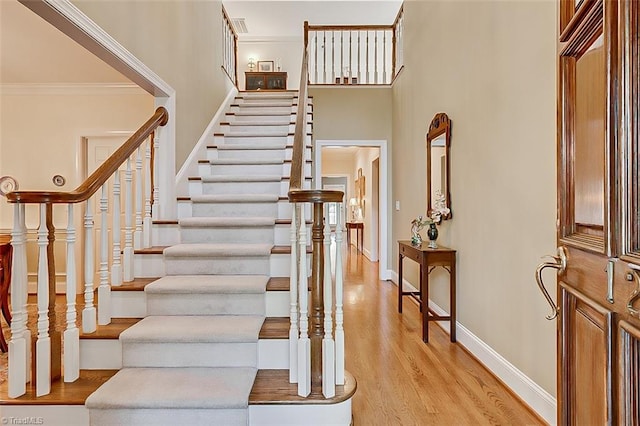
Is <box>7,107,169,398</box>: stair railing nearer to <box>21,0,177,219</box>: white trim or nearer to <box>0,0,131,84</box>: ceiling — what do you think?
<box>21,0,177,219</box>: white trim

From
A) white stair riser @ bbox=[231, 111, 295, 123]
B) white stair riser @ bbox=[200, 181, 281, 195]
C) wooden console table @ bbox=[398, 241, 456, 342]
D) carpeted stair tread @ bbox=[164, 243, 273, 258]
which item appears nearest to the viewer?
carpeted stair tread @ bbox=[164, 243, 273, 258]

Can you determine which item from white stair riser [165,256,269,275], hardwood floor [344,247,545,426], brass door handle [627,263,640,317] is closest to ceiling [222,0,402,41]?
hardwood floor [344,247,545,426]

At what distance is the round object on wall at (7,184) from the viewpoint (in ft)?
14.8

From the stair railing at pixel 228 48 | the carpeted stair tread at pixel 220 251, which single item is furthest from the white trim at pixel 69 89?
the carpeted stair tread at pixel 220 251

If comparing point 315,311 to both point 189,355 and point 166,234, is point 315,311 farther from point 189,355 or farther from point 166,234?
point 166,234

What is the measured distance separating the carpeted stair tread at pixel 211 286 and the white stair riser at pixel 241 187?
1.19 meters

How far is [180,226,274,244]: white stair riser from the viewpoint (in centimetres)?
280

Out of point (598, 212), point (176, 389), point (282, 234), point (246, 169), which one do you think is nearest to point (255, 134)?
point (246, 169)

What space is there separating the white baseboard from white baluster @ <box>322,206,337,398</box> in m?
1.12

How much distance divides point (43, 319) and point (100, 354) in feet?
1.22

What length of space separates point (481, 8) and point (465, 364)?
2.50 meters

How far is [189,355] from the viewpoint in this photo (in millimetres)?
2000

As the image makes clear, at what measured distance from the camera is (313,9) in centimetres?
677

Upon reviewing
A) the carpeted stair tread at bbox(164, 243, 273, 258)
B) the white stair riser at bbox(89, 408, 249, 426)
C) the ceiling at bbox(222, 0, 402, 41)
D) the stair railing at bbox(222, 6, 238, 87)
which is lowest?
the white stair riser at bbox(89, 408, 249, 426)
